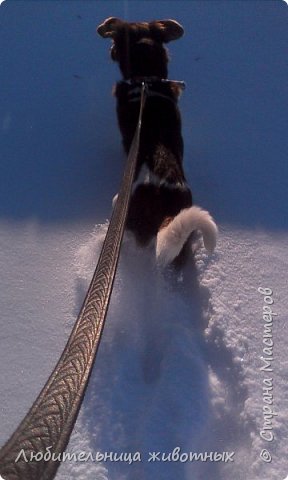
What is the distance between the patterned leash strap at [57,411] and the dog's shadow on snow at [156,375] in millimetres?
486

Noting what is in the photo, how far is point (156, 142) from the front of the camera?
2.12 m

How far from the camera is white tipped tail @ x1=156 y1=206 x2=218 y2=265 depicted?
67.3 inches

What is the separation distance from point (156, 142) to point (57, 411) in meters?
1.40

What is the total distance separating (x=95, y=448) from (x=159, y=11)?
266 cm

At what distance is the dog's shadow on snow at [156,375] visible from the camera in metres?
1.47

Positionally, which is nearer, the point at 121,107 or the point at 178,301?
the point at 178,301

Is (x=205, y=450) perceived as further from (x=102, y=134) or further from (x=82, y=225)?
(x=102, y=134)

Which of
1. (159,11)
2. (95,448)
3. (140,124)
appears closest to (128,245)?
(140,124)

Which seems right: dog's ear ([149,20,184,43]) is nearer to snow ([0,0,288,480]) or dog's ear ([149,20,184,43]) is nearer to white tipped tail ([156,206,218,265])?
snow ([0,0,288,480])

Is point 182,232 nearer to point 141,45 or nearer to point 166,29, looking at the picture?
point 141,45

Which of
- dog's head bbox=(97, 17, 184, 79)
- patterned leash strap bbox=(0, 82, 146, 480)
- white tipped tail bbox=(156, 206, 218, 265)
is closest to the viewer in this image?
patterned leash strap bbox=(0, 82, 146, 480)

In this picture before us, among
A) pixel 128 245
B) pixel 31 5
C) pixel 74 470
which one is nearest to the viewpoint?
pixel 74 470

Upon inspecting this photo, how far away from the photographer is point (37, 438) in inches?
38.3

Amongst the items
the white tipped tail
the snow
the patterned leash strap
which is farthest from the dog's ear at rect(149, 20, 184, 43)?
the patterned leash strap
